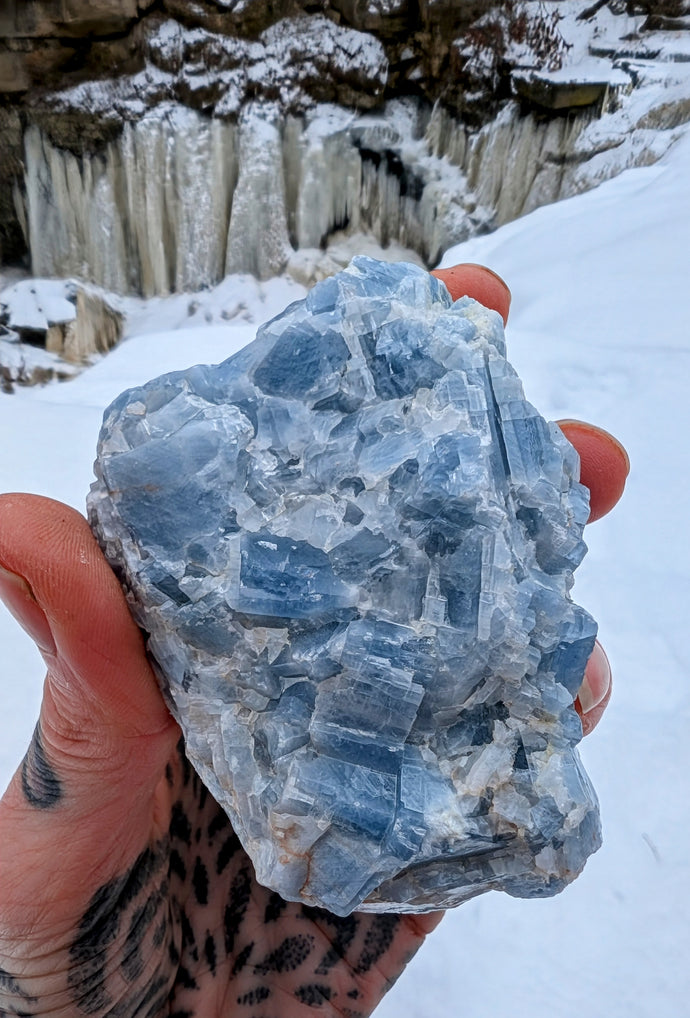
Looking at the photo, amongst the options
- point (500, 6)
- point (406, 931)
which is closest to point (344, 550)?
point (406, 931)

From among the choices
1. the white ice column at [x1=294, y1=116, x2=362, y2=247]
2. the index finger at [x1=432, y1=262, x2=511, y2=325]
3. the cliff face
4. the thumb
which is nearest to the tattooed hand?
the thumb

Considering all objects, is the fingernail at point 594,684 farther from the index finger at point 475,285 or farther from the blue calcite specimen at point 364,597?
the index finger at point 475,285

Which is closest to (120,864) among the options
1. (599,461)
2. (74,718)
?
(74,718)

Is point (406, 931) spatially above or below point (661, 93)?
below

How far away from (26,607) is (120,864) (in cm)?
38

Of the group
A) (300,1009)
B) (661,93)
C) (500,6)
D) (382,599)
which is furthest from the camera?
(500,6)

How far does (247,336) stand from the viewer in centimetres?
345

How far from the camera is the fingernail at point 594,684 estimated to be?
48.2 inches

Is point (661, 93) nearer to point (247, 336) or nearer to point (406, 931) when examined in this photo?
point (247, 336)

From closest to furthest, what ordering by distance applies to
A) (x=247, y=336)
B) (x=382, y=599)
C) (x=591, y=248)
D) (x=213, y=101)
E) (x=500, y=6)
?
(x=382, y=599) → (x=591, y=248) → (x=247, y=336) → (x=500, y=6) → (x=213, y=101)

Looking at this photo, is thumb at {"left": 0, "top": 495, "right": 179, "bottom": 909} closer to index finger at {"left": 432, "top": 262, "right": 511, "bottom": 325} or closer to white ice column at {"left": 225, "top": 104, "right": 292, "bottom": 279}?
index finger at {"left": 432, "top": 262, "right": 511, "bottom": 325}

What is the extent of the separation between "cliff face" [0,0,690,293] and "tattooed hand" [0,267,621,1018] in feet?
11.9

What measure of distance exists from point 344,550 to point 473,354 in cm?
27

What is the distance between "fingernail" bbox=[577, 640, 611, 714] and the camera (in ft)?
4.01
